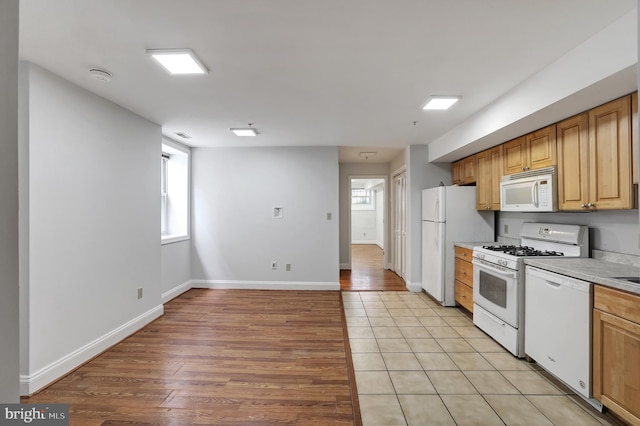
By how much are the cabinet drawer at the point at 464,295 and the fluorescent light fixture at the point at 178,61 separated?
3.73 meters

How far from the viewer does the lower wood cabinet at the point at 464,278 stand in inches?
156

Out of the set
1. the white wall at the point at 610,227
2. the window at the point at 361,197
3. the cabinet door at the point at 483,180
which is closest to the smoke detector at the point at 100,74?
the cabinet door at the point at 483,180

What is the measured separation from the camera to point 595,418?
210 cm

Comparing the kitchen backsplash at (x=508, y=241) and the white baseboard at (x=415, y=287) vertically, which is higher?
the kitchen backsplash at (x=508, y=241)

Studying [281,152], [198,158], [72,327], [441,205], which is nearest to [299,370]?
[72,327]

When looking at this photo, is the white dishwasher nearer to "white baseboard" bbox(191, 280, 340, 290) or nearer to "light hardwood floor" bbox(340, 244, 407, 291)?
"light hardwood floor" bbox(340, 244, 407, 291)

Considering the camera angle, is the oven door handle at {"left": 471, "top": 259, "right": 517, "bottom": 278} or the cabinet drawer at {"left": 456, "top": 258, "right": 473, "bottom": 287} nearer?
the oven door handle at {"left": 471, "top": 259, "right": 517, "bottom": 278}

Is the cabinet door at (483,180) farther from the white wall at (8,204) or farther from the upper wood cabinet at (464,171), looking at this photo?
the white wall at (8,204)

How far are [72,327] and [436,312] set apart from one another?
395 cm

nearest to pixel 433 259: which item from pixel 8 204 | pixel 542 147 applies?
pixel 542 147

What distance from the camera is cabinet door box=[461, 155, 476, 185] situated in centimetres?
452

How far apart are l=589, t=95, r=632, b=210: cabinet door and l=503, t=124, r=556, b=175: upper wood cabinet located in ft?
1.44

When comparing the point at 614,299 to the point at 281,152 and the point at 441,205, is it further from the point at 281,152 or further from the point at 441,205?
the point at 281,152

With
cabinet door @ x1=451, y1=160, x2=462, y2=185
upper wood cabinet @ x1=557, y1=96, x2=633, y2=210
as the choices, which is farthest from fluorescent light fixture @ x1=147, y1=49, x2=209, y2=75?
cabinet door @ x1=451, y1=160, x2=462, y2=185
